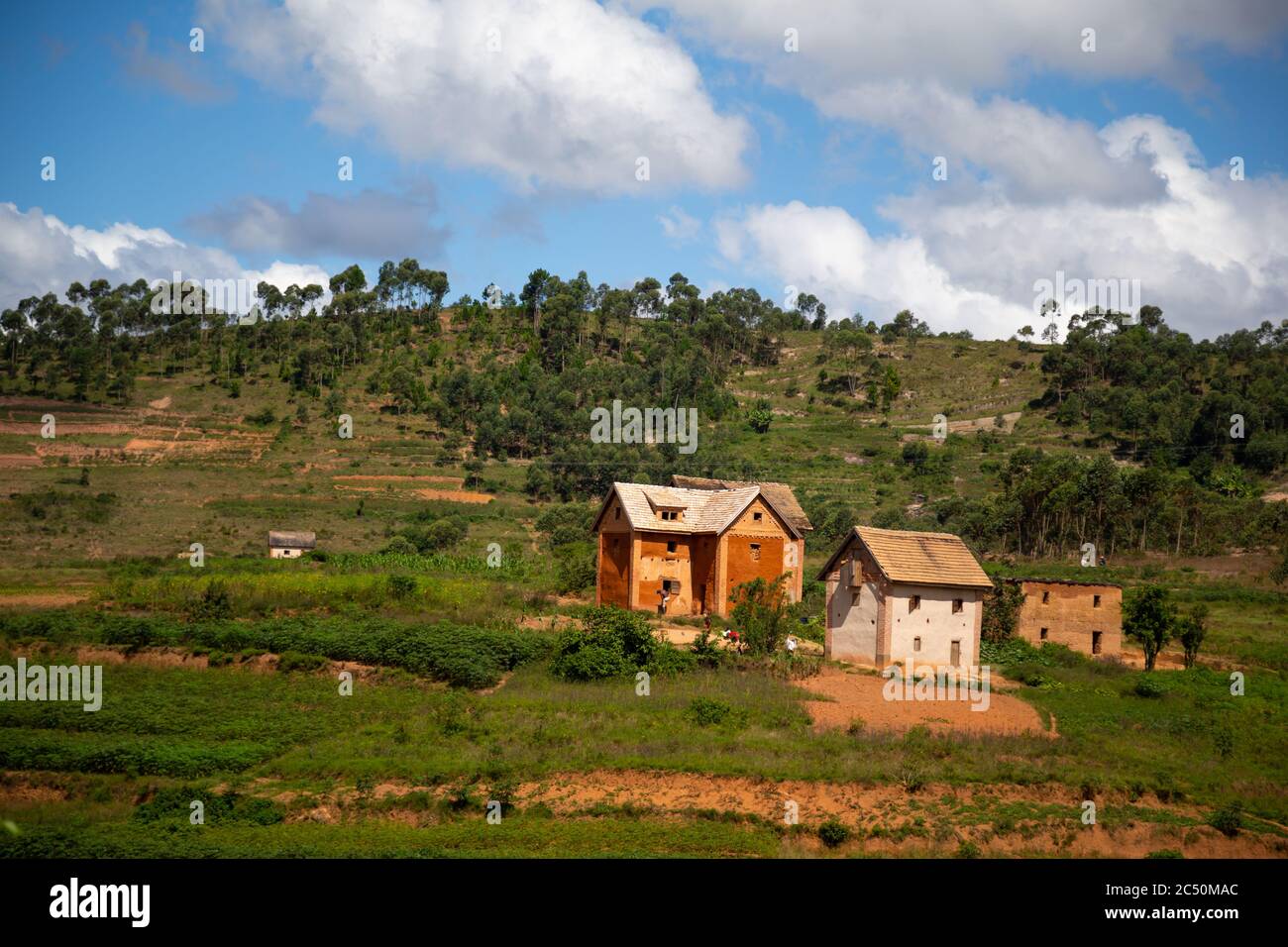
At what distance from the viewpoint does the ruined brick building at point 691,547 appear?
3981 centimetres

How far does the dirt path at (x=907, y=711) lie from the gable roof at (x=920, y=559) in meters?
3.85

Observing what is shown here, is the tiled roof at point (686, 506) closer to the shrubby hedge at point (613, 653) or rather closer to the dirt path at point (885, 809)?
the shrubby hedge at point (613, 653)

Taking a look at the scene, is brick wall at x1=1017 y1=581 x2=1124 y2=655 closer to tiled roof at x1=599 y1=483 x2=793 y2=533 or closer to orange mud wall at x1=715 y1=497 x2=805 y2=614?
orange mud wall at x1=715 y1=497 x2=805 y2=614

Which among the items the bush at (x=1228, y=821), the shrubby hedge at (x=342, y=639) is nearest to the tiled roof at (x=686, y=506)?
the shrubby hedge at (x=342, y=639)

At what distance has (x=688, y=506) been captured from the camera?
138 ft

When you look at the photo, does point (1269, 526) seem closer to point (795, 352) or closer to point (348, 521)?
point (348, 521)

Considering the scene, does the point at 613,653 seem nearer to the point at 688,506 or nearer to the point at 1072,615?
the point at 688,506

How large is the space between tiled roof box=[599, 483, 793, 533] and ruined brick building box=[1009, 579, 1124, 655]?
8.96 m

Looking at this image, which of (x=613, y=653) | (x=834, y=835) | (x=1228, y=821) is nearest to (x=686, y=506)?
(x=613, y=653)

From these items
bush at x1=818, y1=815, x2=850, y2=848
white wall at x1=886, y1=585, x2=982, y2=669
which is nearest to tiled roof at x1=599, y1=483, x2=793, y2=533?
white wall at x1=886, y1=585, x2=982, y2=669

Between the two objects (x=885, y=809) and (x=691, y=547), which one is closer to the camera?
(x=885, y=809)

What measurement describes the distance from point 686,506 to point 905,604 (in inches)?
479

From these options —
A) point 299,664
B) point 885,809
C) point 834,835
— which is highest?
point 299,664

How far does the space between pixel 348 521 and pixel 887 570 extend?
4070cm
